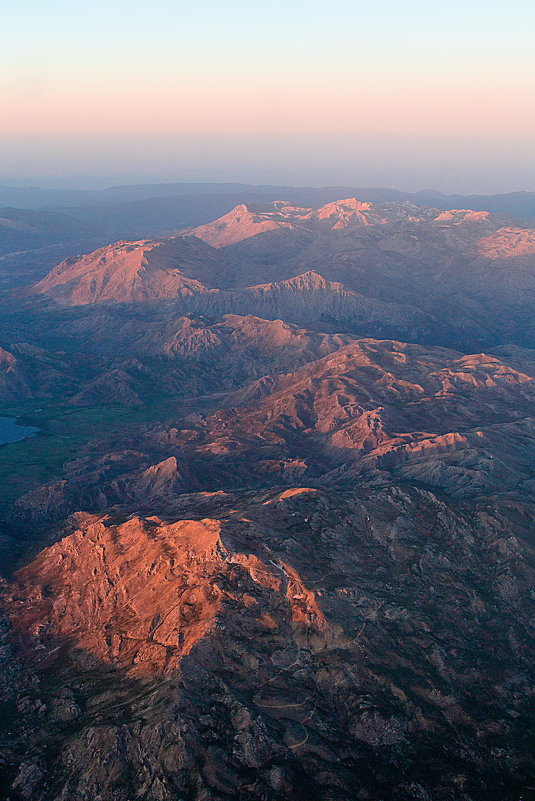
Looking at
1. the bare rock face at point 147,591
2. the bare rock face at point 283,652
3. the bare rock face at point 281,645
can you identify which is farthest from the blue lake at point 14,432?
the bare rock face at point 147,591

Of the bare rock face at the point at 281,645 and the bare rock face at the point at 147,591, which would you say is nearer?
the bare rock face at the point at 281,645

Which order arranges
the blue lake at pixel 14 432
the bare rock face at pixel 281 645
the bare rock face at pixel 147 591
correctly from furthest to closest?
the blue lake at pixel 14 432 → the bare rock face at pixel 147 591 → the bare rock face at pixel 281 645

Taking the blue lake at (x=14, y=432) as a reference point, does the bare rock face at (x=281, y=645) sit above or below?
above

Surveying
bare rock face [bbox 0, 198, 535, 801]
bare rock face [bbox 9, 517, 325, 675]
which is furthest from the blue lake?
bare rock face [bbox 9, 517, 325, 675]

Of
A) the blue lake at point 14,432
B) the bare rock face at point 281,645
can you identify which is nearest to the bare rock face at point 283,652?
the bare rock face at point 281,645

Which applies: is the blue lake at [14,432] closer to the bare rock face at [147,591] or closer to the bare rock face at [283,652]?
the bare rock face at [283,652]

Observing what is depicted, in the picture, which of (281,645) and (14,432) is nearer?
(281,645)

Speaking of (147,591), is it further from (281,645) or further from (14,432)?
(14,432)

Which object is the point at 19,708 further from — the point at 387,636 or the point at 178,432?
the point at 178,432

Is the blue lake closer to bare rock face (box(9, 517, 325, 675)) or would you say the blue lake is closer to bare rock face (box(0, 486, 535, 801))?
bare rock face (box(0, 486, 535, 801))

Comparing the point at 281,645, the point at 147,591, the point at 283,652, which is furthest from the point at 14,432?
the point at 283,652

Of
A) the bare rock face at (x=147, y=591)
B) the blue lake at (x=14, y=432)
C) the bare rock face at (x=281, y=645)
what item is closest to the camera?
the bare rock face at (x=281, y=645)
